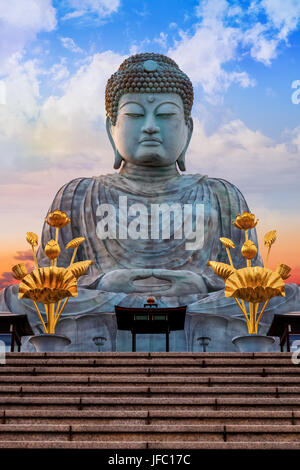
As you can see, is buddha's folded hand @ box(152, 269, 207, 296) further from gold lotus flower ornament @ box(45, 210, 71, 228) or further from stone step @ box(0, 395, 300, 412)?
stone step @ box(0, 395, 300, 412)

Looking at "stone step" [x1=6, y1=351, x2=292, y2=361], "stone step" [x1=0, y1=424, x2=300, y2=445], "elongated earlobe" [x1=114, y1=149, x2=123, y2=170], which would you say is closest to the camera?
"stone step" [x1=0, y1=424, x2=300, y2=445]

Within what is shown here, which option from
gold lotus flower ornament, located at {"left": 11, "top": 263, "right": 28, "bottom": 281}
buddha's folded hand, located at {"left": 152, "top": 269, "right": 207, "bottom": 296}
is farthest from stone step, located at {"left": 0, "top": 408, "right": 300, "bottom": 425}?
buddha's folded hand, located at {"left": 152, "top": 269, "right": 207, "bottom": 296}

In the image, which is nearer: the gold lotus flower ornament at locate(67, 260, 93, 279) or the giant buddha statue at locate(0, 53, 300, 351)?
the gold lotus flower ornament at locate(67, 260, 93, 279)

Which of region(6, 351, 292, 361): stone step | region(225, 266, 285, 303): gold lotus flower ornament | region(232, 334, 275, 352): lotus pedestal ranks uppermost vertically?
region(225, 266, 285, 303): gold lotus flower ornament

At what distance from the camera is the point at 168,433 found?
238 inches

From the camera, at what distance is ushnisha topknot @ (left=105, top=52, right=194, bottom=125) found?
13.9 m

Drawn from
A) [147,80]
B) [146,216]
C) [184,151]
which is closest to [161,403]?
[146,216]

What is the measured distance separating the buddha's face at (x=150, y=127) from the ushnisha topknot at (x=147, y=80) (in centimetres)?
12

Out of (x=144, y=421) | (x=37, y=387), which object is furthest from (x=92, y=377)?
(x=144, y=421)

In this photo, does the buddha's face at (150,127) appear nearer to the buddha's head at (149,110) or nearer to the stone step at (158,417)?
the buddha's head at (149,110)

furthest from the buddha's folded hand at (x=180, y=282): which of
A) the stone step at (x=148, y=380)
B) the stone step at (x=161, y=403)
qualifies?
the stone step at (x=161, y=403)

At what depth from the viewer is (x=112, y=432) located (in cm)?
605

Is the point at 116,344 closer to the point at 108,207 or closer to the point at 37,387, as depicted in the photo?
the point at 108,207
